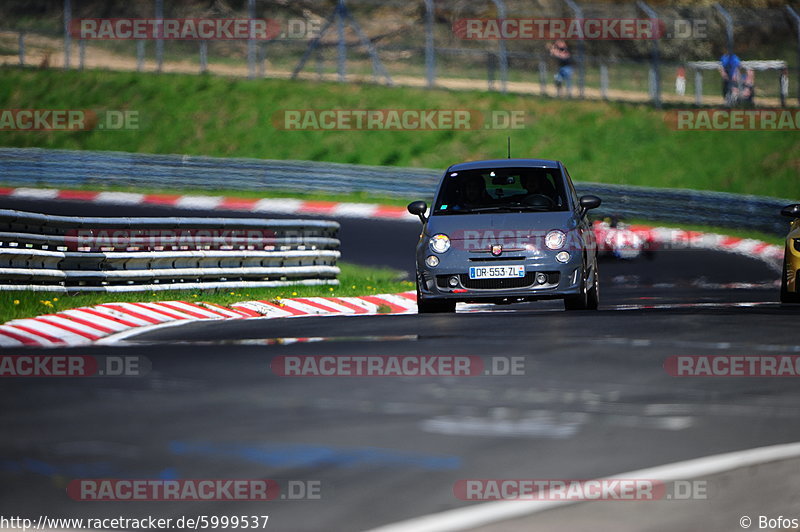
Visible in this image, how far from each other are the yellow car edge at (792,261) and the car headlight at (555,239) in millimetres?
2480

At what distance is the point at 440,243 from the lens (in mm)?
13484

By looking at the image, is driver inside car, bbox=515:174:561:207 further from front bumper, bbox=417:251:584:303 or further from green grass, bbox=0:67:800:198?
green grass, bbox=0:67:800:198

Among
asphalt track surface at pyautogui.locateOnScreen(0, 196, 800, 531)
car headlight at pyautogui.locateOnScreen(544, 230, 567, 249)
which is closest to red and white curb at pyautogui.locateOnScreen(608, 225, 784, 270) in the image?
car headlight at pyautogui.locateOnScreen(544, 230, 567, 249)

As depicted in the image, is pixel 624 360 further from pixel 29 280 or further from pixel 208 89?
pixel 208 89

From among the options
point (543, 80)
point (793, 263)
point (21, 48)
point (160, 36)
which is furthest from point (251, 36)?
point (793, 263)

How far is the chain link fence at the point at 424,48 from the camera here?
122 ft

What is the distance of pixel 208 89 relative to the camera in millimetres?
40812

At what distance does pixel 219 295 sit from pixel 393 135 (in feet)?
73.9

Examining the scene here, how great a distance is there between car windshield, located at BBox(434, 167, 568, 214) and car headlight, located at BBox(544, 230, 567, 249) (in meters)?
0.54

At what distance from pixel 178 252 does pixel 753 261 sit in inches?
445

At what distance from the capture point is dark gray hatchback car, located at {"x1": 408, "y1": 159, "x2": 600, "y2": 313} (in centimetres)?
1331

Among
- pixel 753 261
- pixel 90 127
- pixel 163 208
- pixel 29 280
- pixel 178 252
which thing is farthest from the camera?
pixel 90 127

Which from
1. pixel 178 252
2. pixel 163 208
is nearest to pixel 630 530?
pixel 178 252

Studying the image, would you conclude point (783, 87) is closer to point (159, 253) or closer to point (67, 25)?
point (67, 25)
